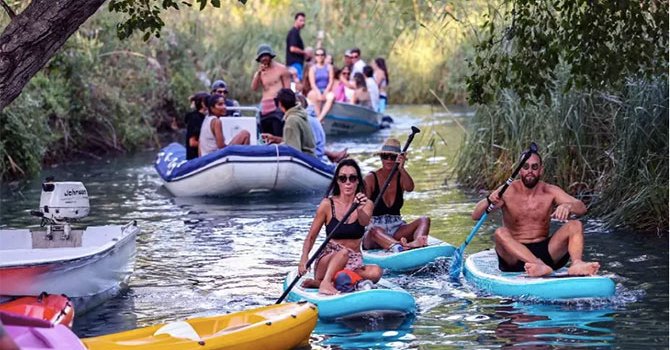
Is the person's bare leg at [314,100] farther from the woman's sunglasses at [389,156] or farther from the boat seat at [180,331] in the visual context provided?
the boat seat at [180,331]

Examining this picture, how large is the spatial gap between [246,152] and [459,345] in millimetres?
7337

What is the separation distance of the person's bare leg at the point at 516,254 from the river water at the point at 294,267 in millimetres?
241

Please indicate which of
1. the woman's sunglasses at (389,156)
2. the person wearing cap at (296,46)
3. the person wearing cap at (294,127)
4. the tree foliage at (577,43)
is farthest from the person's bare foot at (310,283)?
the person wearing cap at (296,46)

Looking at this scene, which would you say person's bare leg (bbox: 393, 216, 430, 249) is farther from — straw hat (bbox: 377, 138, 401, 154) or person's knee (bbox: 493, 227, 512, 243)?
person's knee (bbox: 493, 227, 512, 243)

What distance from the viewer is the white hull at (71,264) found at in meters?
8.41

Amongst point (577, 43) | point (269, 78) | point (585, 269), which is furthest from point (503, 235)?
point (269, 78)

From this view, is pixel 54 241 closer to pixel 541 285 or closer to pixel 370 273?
pixel 370 273

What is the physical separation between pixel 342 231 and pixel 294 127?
6270 mm

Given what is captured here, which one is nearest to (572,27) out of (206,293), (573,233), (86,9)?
(573,233)

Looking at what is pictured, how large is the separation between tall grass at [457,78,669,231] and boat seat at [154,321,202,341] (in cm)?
383

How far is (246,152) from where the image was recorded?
15258mm

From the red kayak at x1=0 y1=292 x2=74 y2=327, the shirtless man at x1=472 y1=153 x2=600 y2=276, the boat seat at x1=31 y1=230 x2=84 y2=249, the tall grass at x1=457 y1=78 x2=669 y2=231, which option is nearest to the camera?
the red kayak at x1=0 y1=292 x2=74 y2=327

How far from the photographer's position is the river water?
8.52 meters

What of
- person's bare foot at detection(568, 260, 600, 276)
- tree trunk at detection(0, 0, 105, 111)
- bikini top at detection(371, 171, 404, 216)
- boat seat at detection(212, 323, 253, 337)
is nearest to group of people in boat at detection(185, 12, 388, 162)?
bikini top at detection(371, 171, 404, 216)
